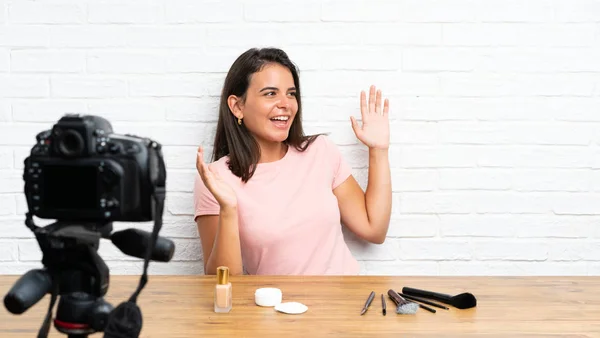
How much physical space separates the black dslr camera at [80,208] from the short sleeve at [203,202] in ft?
3.66

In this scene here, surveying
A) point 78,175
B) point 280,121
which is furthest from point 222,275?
point 280,121

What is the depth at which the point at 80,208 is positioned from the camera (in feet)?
3.02

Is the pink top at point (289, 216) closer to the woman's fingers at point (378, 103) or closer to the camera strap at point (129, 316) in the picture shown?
the woman's fingers at point (378, 103)

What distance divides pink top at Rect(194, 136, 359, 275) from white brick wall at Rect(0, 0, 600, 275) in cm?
18

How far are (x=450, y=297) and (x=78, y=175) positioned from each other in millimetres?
877

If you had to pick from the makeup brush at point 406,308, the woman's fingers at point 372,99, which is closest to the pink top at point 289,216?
the woman's fingers at point 372,99

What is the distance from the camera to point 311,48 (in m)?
2.21

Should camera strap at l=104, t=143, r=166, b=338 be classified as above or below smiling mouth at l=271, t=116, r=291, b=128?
below

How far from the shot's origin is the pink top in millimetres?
2066

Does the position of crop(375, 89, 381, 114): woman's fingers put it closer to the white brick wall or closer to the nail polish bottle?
the white brick wall

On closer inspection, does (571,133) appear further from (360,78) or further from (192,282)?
(192,282)

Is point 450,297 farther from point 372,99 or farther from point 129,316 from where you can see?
point 372,99

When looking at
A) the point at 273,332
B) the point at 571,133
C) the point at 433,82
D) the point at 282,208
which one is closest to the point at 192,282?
the point at 273,332

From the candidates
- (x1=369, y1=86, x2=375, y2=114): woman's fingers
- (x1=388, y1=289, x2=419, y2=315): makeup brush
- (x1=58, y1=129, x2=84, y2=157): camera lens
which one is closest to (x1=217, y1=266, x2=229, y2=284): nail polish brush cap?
(x1=388, y1=289, x2=419, y2=315): makeup brush
